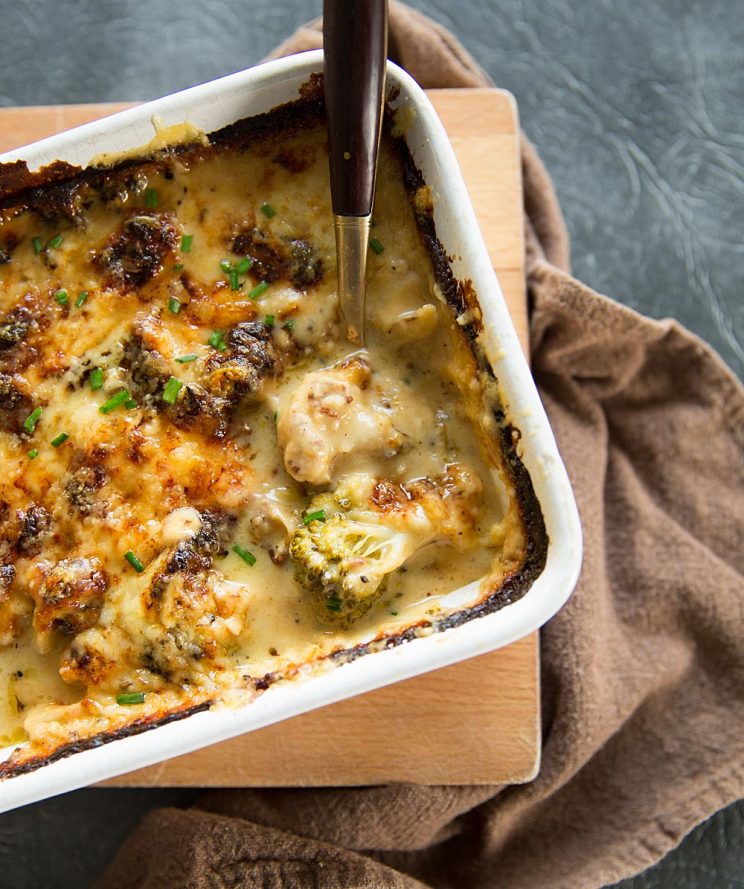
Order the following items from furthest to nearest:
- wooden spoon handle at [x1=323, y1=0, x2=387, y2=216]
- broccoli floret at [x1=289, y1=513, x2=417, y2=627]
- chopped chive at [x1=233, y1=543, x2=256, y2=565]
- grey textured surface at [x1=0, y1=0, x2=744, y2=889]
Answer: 1. grey textured surface at [x1=0, y1=0, x2=744, y2=889]
2. chopped chive at [x1=233, y1=543, x2=256, y2=565]
3. broccoli floret at [x1=289, y1=513, x2=417, y2=627]
4. wooden spoon handle at [x1=323, y1=0, x2=387, y2=216]

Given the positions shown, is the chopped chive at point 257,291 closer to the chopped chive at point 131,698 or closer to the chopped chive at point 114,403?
the chopped chive at point 114,403

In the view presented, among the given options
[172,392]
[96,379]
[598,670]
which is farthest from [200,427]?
[598,670]

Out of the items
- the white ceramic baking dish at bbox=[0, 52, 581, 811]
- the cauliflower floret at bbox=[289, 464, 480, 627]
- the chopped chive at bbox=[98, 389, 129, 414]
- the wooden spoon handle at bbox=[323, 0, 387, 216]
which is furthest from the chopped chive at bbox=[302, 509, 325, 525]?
the wooden spoon handle at bbox=[323, 0, 387, 216]

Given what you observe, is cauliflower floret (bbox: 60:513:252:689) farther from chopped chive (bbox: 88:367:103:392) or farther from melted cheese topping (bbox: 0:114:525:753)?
chopped chive (bbox: 88:367:103:392)

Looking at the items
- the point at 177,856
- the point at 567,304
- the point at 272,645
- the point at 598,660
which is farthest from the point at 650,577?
the point at 177,856

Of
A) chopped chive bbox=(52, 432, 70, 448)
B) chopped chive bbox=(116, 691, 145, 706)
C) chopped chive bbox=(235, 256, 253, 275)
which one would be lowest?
chopped chive bbox=(116, 691, 145, 706)

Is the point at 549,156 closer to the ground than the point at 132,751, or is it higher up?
higher up

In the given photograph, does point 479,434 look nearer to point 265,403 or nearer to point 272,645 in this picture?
point 265,403
